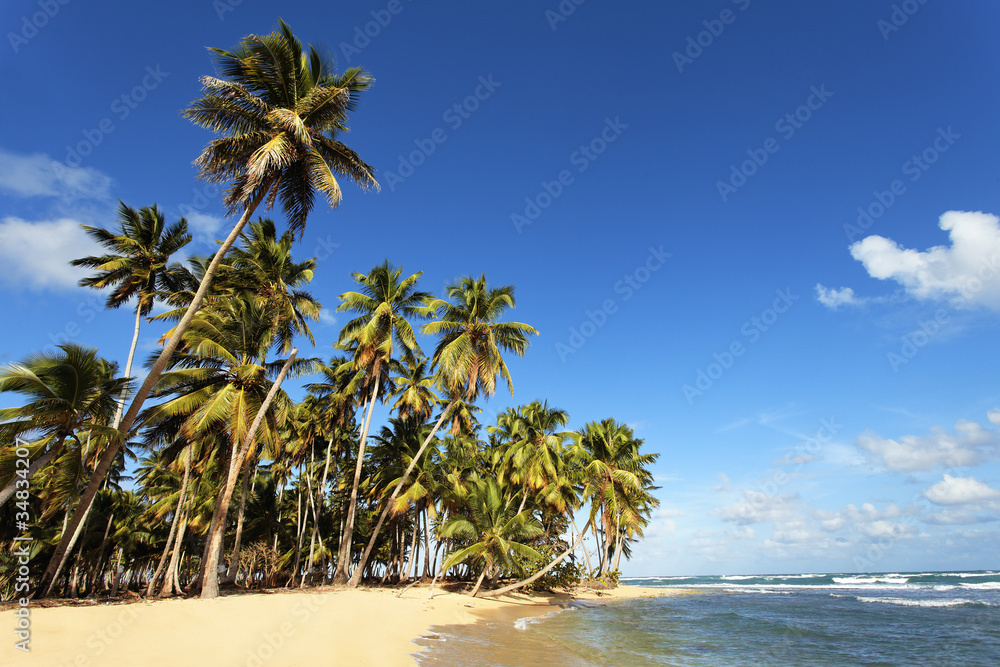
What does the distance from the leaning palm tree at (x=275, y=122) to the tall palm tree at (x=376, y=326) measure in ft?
29.9

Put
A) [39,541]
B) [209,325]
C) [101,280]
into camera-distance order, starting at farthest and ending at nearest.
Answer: [39,541] < [101,280] < [209,325]

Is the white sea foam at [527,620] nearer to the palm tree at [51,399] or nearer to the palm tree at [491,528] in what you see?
the palm tree at [491,528]

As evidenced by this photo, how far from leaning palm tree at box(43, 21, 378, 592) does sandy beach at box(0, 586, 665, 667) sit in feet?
13.1

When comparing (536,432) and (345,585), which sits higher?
(536,432)

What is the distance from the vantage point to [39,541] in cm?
2145

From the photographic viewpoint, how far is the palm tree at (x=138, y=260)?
1772 cm

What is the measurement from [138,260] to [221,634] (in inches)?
576

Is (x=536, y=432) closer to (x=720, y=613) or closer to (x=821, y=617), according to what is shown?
(x=720, y=613)

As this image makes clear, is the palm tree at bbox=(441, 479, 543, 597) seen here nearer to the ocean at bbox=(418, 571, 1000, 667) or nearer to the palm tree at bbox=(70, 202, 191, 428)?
the ocean at bbox=(418, 571, 1000, 667)

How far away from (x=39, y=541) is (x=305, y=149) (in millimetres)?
22816

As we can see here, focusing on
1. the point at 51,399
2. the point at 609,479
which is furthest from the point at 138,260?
the point at 609,479

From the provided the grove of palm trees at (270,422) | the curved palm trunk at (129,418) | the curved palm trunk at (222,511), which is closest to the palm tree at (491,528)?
the grove of palm trees at (270,422)

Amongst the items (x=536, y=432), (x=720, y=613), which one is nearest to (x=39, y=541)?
(x=536, y=432)

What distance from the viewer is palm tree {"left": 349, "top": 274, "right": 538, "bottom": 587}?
22.2m
